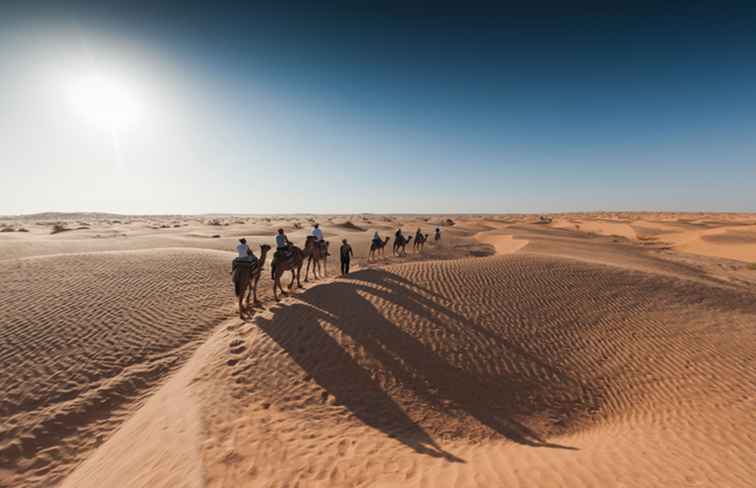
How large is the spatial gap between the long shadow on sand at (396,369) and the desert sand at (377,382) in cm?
6

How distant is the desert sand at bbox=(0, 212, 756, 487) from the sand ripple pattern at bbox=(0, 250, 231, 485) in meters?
0.06

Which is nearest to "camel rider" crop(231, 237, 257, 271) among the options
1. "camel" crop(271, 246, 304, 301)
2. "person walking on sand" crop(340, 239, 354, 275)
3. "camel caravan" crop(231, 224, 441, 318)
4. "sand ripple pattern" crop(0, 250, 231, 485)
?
"camel caravan" crop(231, 224, 441, 318)

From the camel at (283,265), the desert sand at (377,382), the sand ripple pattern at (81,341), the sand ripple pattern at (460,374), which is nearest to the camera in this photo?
the desert sand at (377,382)

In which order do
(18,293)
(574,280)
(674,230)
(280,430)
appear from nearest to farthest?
(280,430) → (18,293) → (574,280) → (674,230)

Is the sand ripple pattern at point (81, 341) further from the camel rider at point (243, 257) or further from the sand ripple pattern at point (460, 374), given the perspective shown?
the sand ripple pattern at point (460, 374)

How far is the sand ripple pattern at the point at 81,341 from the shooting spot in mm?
6352

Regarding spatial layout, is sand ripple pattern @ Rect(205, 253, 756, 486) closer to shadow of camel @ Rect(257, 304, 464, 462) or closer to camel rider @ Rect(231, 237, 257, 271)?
shadow of camel @ Rect(257, 304, 464, 462)

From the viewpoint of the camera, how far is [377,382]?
7938mm

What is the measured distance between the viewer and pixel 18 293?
12141 mm

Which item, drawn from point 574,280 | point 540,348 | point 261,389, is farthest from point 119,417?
point 574,280

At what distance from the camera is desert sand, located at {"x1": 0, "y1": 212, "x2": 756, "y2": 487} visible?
5.07 meters

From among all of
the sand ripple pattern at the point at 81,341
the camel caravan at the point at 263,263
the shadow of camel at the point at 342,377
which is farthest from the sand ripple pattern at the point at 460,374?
the sand ripple pattern at the point at 81,341

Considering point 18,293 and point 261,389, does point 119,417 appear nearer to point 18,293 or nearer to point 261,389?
point 261,389

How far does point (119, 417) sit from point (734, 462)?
12115 millimetres
